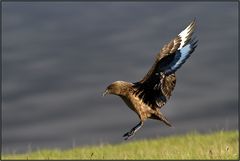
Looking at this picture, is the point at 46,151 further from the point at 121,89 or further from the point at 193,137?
the point at 121,89

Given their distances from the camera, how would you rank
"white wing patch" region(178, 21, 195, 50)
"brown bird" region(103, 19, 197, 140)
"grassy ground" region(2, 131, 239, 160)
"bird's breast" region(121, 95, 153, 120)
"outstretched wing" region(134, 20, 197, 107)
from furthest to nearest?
"grassy ground" region(2, 131, 239, 160), "white wing patch" region(178, 21, 195, 50), "outstretched wing" region(134, 20, 197, 107), "brown bird" region(103, 19, 197, 140), "bird's breast" region(121, 95, 153, 120)

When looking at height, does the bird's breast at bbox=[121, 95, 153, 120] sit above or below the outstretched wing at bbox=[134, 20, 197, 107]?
below

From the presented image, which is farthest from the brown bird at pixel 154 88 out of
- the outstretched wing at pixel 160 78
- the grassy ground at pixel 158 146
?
the grassy ground at pixel 158 146

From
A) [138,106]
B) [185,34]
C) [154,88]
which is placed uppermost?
[185,34]

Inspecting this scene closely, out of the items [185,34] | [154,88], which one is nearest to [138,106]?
[154,88]

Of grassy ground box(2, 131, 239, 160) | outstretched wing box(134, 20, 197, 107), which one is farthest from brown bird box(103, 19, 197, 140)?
grassy ground box(2, 131, 239, 160)

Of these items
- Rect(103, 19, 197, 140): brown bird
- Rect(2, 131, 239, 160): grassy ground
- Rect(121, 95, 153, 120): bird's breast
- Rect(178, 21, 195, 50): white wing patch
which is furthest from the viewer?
Rect(2, 131, 239, 160): grassy ground

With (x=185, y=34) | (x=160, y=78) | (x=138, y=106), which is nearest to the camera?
(x=138, y=106)

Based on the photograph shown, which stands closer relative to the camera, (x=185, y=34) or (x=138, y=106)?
(x=138, y=106)

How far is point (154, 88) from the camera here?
27.5 ft

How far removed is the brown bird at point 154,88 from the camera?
8156mm

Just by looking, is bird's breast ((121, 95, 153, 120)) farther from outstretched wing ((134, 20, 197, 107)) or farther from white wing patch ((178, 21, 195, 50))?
white wing patch ((178, 21, 195, 50))

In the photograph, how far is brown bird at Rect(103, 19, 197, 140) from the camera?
8156 mm

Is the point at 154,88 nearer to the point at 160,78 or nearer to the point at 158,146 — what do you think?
the point at 160,78
